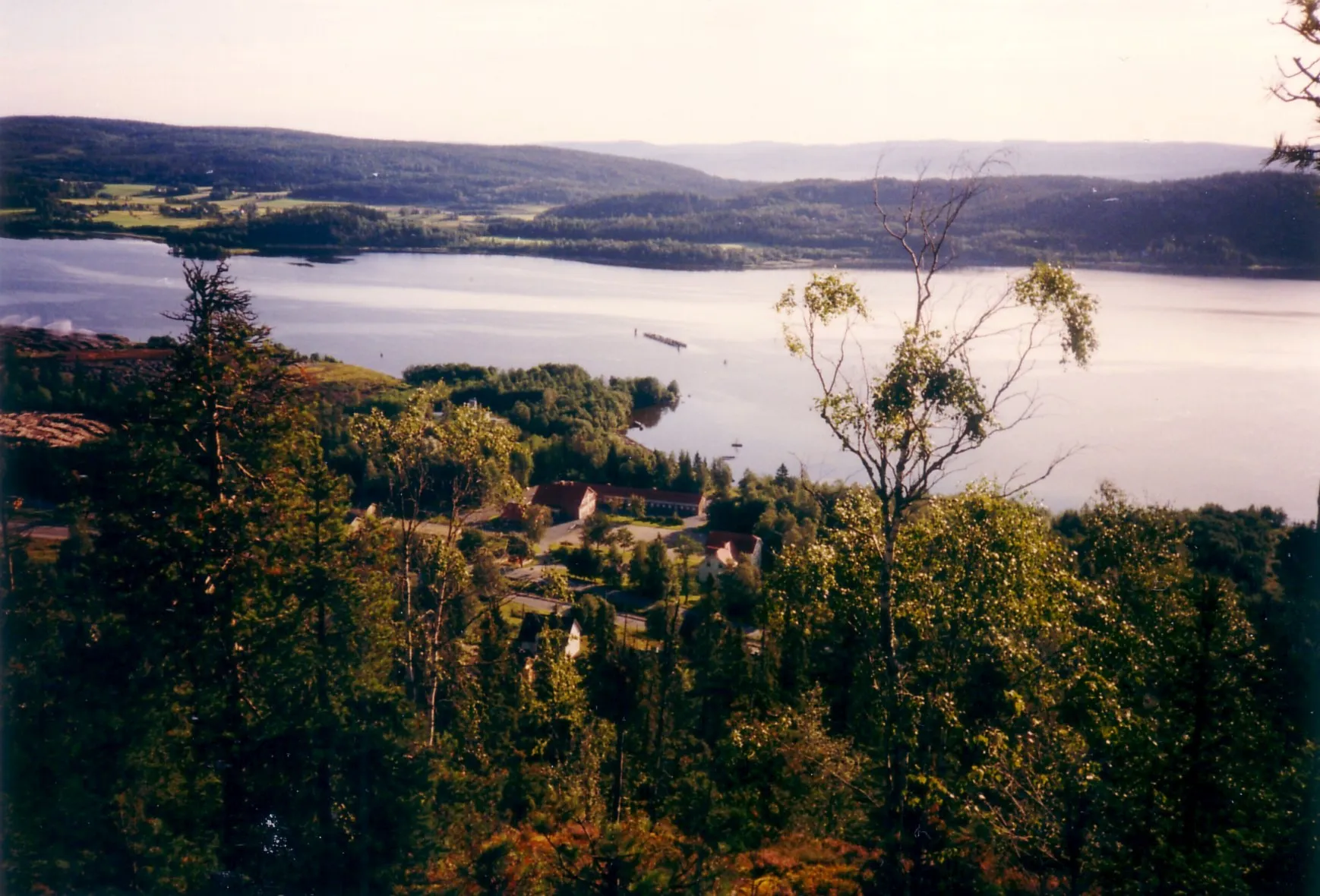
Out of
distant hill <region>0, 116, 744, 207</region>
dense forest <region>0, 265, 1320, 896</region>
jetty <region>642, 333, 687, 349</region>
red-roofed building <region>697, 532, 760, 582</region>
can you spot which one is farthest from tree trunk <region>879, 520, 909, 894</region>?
jetty <region>642, 333, 687, 349</region>

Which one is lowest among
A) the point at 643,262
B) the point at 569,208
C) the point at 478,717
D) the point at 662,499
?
the point at 662,499

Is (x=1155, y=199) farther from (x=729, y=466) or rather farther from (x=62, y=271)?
(x=62, y=271)

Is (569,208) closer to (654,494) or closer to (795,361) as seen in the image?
(795,361)

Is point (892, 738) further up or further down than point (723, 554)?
further up

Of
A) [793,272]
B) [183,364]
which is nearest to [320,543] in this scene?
[183,364]

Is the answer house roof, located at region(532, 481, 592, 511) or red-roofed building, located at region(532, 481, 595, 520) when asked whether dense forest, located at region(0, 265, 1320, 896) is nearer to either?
red-roofed building, located at region(532, 481, 595, 520)

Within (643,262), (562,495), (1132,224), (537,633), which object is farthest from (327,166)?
(537,633)

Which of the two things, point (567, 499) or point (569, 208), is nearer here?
point (567, 499)
